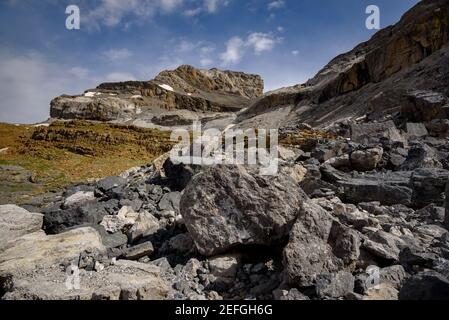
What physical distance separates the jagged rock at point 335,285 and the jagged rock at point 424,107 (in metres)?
12.4

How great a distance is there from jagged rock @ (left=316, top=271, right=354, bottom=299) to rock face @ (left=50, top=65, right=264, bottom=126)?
5849cm

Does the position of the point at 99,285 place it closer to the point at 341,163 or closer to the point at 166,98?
the point at 341,163

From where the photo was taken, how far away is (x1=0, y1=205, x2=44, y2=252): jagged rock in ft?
18.0

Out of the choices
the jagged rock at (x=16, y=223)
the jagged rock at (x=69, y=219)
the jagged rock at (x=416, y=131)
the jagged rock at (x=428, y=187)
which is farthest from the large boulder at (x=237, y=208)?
the jagged rock at (x=416, y=131)

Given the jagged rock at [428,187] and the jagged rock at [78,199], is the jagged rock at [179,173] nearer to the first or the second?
the jagged rock at [78,199]

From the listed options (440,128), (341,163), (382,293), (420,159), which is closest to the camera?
(382,293)

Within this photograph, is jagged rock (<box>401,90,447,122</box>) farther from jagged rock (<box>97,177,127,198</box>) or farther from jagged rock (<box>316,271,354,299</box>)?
jagged rock (<box>97,177,127,198</box>)

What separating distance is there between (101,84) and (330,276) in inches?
3698

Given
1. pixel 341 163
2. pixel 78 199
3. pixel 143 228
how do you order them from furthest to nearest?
pixel 78 199 < pixel 341 163 < pixel 143 228

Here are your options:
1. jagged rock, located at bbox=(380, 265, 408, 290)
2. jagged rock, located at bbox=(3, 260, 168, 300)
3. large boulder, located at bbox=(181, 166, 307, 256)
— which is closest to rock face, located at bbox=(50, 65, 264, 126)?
large boulder, located at bbox=(181, 166, 307, 256)

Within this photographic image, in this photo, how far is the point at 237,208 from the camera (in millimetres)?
4371

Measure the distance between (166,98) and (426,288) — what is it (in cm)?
8101

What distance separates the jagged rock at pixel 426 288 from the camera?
2840 millimetres

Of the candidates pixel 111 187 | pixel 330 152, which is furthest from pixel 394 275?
pixel 111 187
